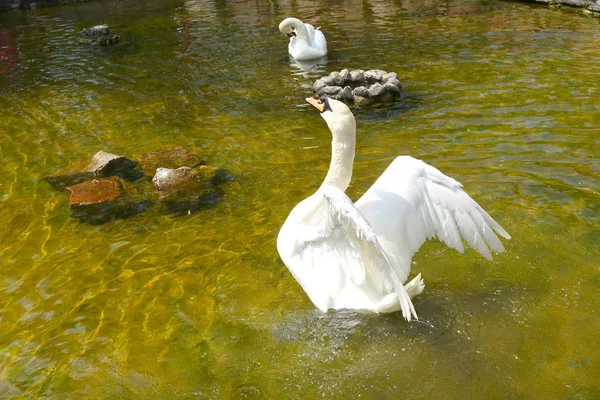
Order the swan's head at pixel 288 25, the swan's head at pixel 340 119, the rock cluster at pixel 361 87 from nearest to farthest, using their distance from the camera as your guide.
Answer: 1. the swan's head at pixel 340 119
2. the rock cluster at pixel 361 87
3. the swan's head at pixel 288 25

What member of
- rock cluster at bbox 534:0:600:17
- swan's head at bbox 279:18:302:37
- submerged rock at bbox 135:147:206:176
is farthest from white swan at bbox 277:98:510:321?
rock cluster at bbox 534:0:600:17

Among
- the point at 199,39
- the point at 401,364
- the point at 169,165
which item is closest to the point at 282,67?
the point at 199,39

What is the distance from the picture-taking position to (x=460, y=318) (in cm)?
399

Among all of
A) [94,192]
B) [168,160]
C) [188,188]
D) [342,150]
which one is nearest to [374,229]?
[342,150]

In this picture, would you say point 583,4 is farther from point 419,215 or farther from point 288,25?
point 419,215

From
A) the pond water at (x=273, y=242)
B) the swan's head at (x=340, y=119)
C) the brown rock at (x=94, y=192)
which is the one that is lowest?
the pond water at (x=273, y=242)

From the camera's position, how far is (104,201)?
6.02 m

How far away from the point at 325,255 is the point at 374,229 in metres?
0.37

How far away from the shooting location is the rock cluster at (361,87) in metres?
8.40

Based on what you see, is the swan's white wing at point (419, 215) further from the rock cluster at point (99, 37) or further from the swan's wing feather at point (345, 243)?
the rock cluster at point (99, 37)

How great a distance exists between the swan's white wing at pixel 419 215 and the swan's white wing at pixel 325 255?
0.84ft

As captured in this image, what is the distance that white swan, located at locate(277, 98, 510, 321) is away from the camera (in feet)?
12.3

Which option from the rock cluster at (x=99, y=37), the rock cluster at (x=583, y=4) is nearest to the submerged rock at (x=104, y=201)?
the rock cluster at (x=99, y=37)

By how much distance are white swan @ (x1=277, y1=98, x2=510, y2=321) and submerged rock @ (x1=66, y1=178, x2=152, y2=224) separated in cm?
250
